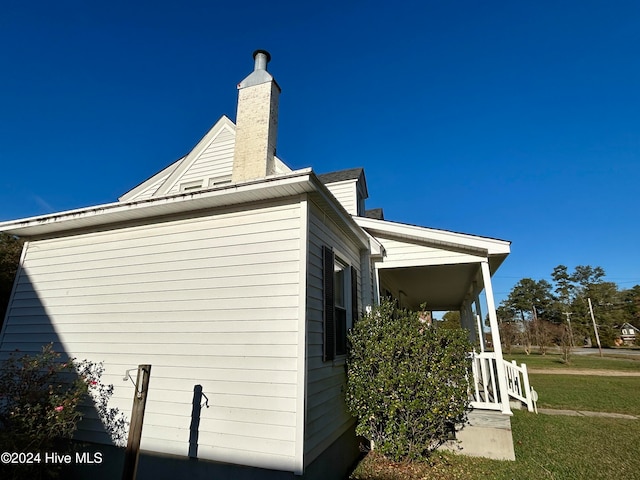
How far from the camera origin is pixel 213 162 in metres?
7.67

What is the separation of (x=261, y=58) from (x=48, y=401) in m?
6.78

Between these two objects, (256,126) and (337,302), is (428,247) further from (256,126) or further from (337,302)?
(256,126)

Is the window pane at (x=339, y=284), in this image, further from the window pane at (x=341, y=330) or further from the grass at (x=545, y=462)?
the grass at (x=545, y=462)

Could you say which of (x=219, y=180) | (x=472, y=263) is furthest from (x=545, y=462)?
(x=219, y=180)

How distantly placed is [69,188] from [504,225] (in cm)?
2473

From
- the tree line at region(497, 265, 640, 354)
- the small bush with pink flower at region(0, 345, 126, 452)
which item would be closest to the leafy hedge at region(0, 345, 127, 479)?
the small bush with pink flower at region(0, 345, 126, 452)

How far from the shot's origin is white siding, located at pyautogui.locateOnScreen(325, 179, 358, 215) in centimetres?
901

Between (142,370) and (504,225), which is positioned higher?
(504,225)

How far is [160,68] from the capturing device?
325 inches

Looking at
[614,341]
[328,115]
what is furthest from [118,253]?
[614,341]

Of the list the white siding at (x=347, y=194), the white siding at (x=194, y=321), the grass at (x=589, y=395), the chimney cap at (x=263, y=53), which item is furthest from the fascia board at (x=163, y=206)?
the grass at (x=589, y=395)

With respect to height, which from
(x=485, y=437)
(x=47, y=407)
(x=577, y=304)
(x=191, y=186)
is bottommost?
(x=485, y=437)

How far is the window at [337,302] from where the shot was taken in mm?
4137

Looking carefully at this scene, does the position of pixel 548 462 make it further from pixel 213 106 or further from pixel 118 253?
pixel 213 106
